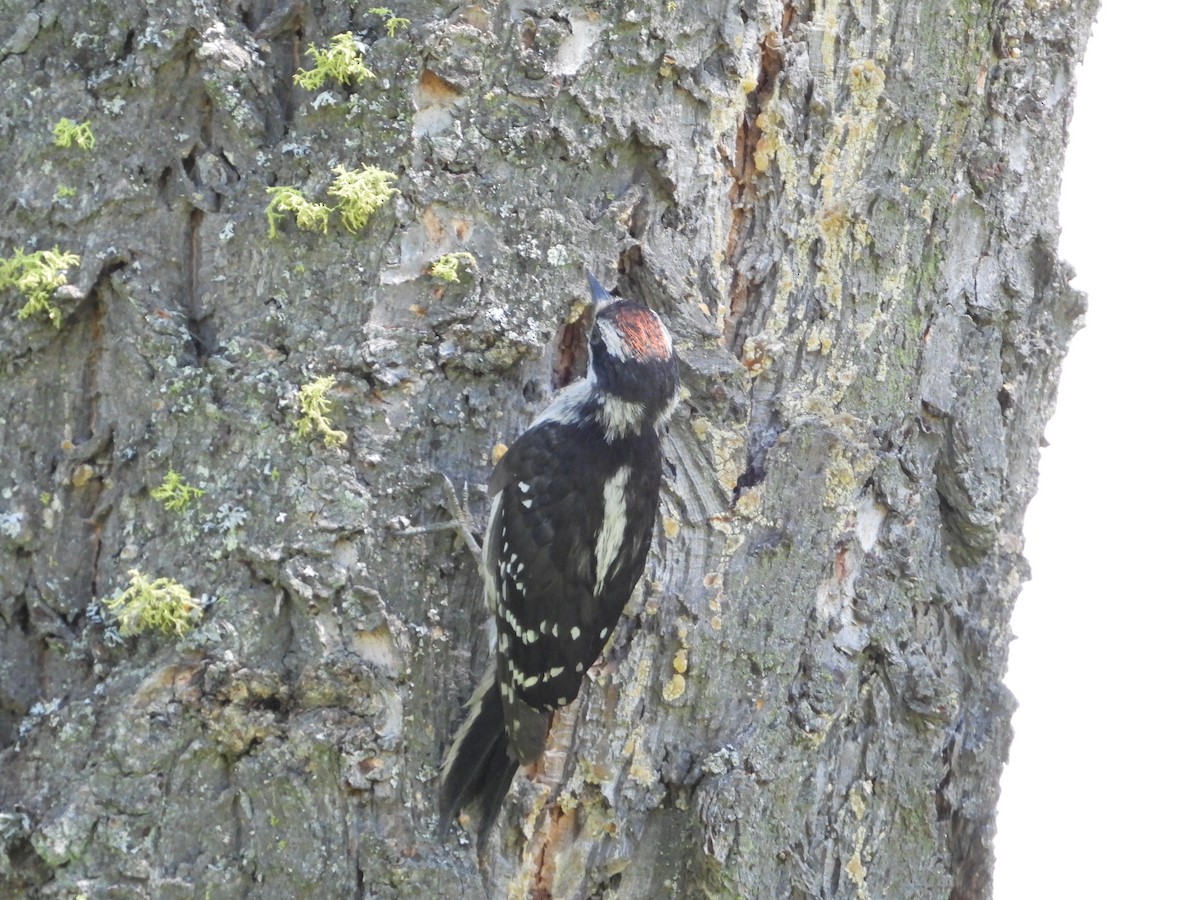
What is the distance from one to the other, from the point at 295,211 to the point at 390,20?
0.49 meters

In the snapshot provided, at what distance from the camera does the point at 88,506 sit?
8.79 ft

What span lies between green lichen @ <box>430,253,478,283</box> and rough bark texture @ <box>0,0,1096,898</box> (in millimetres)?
31

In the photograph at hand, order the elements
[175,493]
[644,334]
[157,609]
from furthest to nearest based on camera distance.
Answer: [644,334] < [175,493] < [157,609]

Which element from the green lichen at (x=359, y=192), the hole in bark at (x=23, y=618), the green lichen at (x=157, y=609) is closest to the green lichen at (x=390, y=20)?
the green lichen at (x=359, y=192)

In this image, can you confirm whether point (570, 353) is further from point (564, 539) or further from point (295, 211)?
point (295, 211)

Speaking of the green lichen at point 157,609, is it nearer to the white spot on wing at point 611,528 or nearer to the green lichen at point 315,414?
the green lichen at point 315,414

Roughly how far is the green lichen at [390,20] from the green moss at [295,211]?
43 cm

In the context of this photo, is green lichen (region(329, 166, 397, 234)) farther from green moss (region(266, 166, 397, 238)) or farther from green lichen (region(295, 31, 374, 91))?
green lichen (region(295, 31, 374, 91))

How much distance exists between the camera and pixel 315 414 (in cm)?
264

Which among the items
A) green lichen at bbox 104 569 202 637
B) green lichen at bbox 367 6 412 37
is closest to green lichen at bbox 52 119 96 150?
green lichen at bbox 367 6 412 37

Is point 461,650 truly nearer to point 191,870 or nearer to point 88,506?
point 191,870

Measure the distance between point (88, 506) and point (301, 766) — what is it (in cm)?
75

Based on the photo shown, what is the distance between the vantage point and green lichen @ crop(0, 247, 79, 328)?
8.80 ft

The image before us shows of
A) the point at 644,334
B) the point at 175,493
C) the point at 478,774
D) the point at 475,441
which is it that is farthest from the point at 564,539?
the point at 175,493
